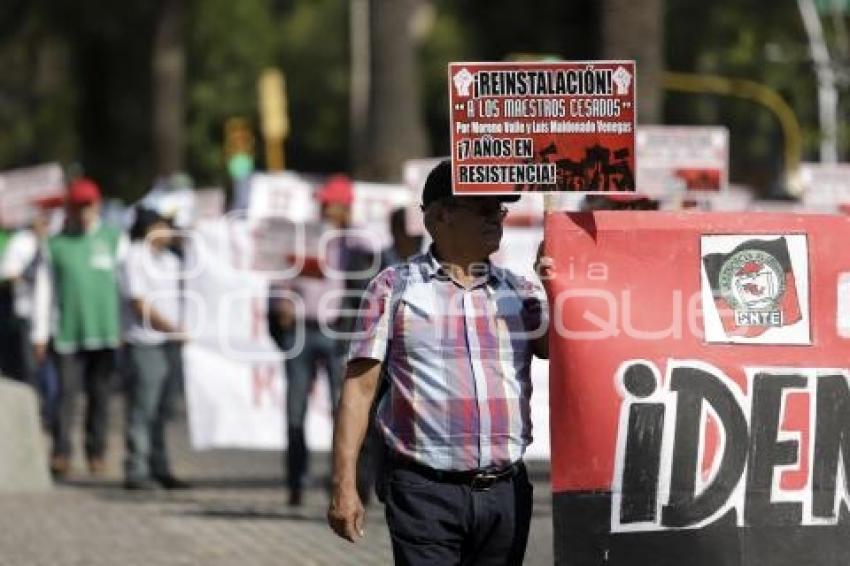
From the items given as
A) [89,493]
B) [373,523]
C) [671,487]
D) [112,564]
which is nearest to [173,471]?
[89,493]

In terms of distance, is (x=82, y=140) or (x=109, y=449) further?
(x=82, y=140)

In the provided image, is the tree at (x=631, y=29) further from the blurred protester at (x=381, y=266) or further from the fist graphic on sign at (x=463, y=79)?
the fist graphic on sign at (x=463, y=79)

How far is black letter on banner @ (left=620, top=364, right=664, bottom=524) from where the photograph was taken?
22.6 ft

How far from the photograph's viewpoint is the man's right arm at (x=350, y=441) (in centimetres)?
660

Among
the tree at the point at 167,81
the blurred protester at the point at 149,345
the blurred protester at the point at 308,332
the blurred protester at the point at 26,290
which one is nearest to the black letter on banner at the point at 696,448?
the blurred protester at the point at 308,332

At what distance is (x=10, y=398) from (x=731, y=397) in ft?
30.7

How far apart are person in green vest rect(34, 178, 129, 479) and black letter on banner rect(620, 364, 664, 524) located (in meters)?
10.1

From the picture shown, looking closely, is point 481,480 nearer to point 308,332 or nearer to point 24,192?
point 308,332

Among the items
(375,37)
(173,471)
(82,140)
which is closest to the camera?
(173,471)

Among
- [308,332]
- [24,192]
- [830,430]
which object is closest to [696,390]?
[830,430]

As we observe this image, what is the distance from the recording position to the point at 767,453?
695 centimetres

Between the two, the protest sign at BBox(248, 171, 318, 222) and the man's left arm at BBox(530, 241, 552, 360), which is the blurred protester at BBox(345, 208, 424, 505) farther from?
the protest sign at BBox(248, 171, 318, 222)

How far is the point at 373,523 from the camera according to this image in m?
13.3

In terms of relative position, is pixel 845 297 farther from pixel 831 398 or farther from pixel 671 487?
pixel 671 487
